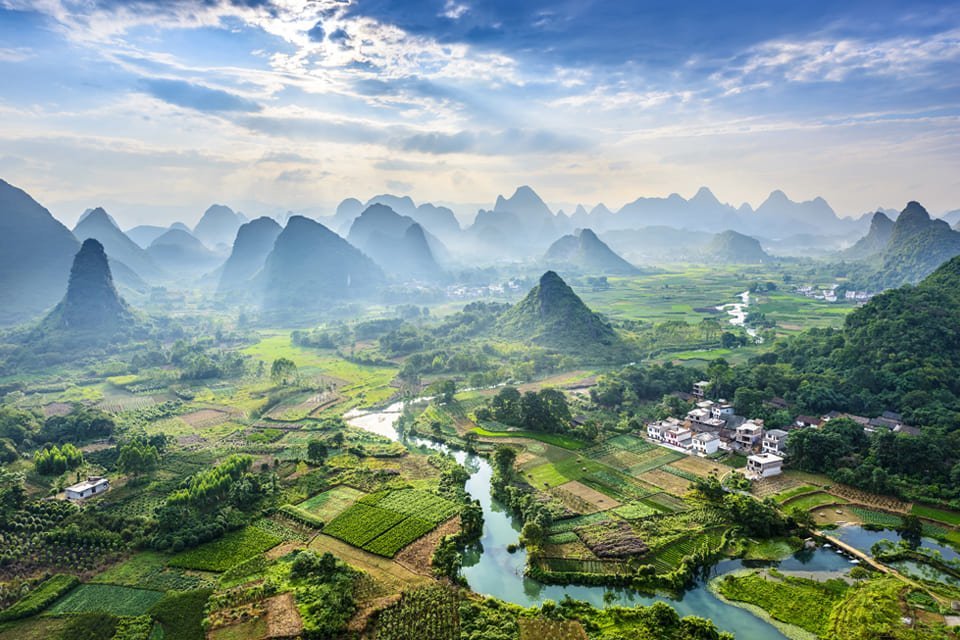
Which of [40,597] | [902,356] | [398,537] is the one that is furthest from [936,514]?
[40,597]

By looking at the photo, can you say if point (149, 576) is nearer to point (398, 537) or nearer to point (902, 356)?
point (398, 537)

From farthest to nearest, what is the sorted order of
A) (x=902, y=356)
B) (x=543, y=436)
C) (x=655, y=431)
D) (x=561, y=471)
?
(x=543, y=436) < (x=902, y=356) < (x=655, y=431) < (x=561, y=471)

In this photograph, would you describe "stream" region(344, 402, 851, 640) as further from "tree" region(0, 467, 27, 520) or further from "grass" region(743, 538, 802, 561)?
"tree" region(0, 467, 27, 520)

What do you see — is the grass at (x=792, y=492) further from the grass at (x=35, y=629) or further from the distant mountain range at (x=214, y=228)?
the distant mountain range at (x=214, y=228)

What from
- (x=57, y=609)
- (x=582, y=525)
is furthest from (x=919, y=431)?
(x=57, y=609)

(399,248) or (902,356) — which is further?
(399,248)

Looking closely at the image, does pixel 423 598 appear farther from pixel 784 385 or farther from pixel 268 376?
pixel 268 376

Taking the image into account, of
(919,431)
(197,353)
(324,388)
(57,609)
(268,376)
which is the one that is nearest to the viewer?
(57,609)

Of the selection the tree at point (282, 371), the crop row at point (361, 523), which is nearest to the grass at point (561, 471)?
the crop row at point (361, 523)
